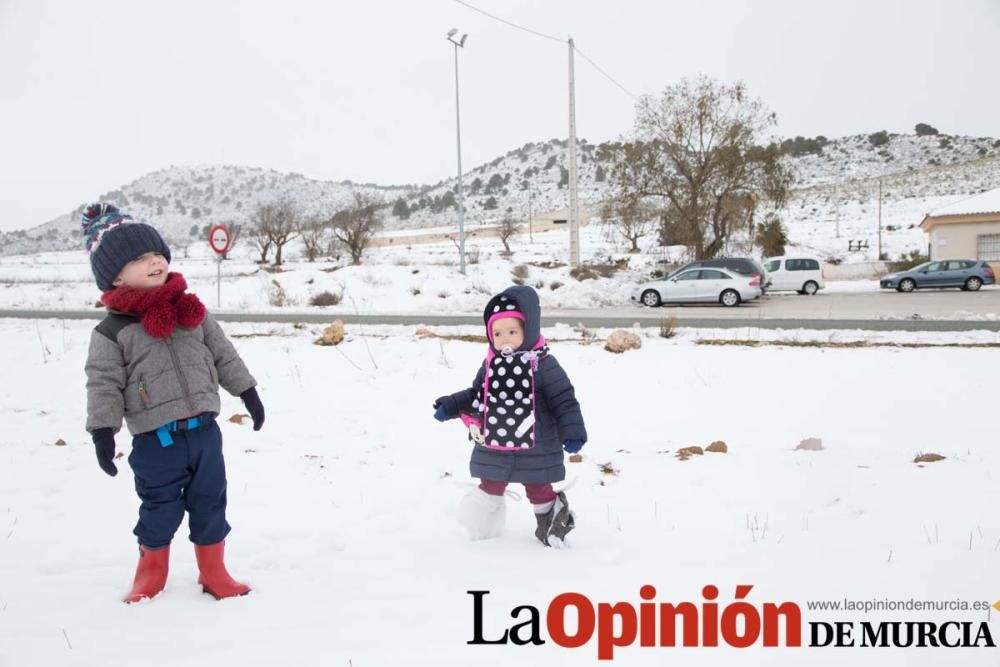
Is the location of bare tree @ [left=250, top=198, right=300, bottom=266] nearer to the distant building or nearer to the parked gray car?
the parked gray car

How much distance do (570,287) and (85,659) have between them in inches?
775

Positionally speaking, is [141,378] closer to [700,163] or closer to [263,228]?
[700,163]

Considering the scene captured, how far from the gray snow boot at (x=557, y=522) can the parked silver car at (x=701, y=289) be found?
18027mm

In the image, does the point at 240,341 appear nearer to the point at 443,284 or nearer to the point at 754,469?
the point at 754,469

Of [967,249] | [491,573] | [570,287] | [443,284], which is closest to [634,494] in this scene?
[491,573]

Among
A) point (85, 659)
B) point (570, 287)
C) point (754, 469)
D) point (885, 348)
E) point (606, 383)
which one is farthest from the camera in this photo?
point (570, 287)

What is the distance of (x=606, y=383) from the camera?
8.23 metres

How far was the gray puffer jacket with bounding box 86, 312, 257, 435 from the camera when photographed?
280 centimetres

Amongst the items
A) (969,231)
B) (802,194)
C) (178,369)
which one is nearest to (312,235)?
(969,231)

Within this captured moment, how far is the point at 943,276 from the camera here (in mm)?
24375

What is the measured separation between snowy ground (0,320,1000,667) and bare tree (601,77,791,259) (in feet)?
67.3

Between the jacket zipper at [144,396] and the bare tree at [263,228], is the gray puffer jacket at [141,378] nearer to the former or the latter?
the jacket zipper at [144,396]

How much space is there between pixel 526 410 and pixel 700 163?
2643cm

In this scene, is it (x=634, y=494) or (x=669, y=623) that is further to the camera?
(x=634, y=494)
